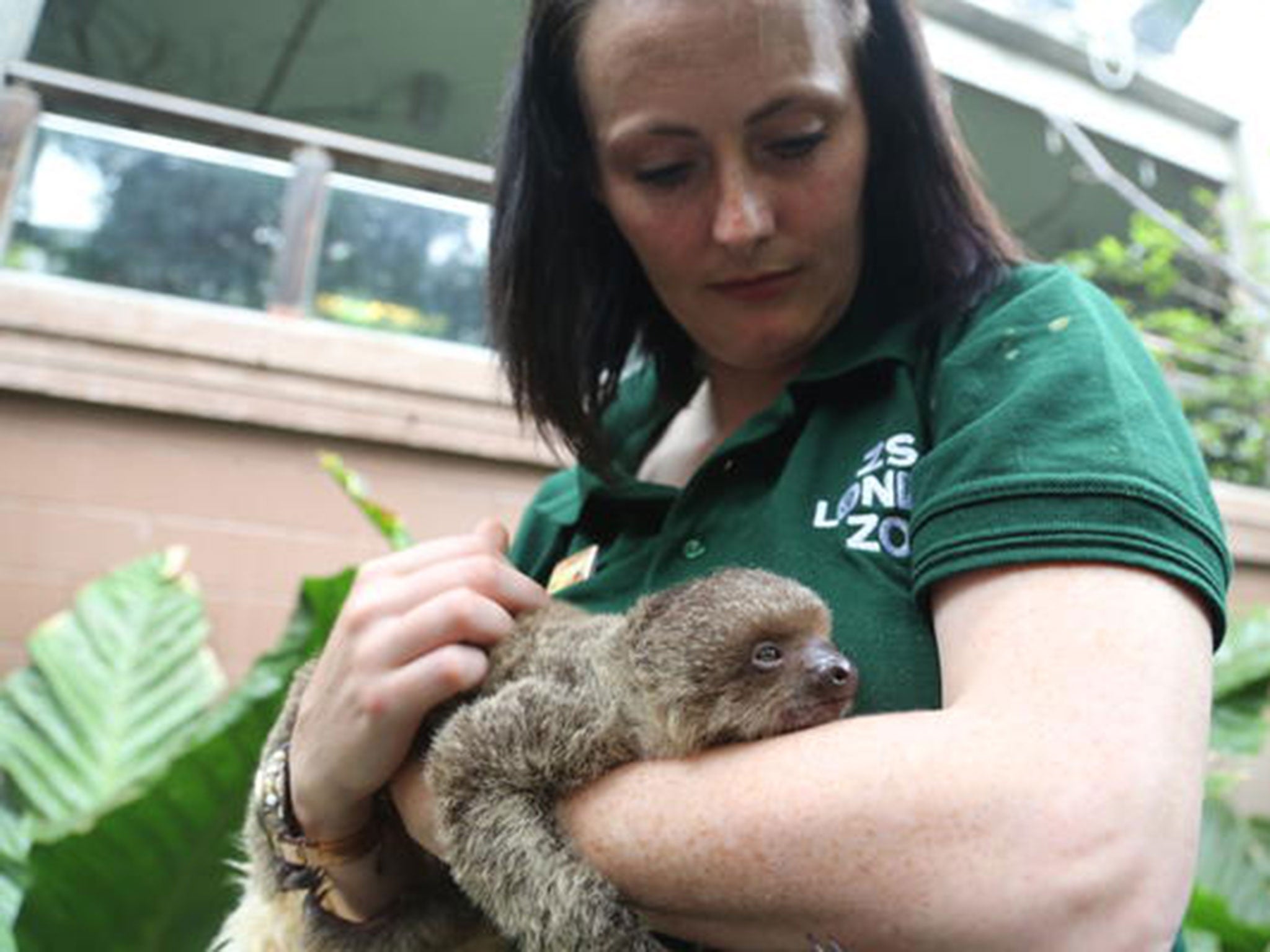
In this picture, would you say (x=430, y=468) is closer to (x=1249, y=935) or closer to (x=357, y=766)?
(x=357, y=766)

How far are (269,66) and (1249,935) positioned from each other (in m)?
6.38

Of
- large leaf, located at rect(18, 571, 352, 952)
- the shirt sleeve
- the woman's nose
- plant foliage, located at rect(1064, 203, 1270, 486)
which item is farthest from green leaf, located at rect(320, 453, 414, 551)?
plant foliage, located at rect(1064, 203, 1270, 486)

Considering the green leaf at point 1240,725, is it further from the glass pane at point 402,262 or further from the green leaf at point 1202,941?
the glass pane at point 402,262

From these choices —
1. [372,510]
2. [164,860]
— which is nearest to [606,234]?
[372,510]

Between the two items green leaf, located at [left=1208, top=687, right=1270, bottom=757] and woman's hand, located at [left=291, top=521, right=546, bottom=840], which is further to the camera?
green leaf, located at [left=1208, top=687, right=1270, bottom=757]

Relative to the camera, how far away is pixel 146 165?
15.0 feet

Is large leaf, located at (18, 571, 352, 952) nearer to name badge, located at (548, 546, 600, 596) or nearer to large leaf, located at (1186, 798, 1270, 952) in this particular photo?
name badge, located at (548, 546, 600, 596)

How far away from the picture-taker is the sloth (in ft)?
4.02

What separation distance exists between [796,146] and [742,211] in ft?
0.41

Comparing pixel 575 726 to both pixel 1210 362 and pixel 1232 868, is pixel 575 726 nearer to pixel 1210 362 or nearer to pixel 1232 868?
pixel 1232 868

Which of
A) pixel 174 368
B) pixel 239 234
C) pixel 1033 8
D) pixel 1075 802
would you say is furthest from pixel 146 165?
pixel 1033 8

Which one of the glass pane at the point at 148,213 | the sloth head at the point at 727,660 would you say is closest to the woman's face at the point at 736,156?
the sloth head at the point at 727,660

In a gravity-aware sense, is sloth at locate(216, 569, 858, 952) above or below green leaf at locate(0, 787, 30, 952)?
above

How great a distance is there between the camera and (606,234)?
2.12 meters
